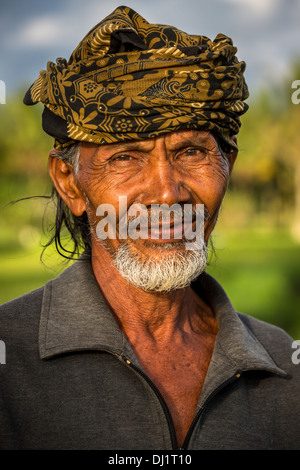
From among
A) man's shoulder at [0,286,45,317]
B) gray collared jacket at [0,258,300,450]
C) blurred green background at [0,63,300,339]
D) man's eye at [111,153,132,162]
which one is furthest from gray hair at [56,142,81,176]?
blurred green background at [0,63,300,339]

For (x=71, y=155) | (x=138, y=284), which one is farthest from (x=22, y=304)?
(x=71, y=155)

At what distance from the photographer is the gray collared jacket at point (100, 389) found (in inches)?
87.7

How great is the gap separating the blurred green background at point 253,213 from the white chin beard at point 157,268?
877 cm

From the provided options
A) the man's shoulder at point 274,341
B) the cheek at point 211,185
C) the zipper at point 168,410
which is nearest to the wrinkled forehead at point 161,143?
the cheek at point 211,185

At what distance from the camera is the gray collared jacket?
2227 mm

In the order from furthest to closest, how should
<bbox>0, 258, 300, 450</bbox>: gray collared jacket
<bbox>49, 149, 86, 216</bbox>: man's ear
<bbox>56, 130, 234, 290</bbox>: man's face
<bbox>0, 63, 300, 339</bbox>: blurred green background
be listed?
<bbox>0, 63, 300, 339</bbox>: blurred green background < <bbox>49, 149, 86, 216</bbox>: man's ear < <bbox>56, 130, 234, 290</bbox>: man's face < <bbox>0, 258, 300, 450</bbox>: gray collared jacket

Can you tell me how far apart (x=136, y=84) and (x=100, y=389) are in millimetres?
1326

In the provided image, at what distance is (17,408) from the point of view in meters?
2.21

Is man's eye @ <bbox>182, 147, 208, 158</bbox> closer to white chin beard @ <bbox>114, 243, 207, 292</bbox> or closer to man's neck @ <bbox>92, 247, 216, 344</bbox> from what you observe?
white chin beard @ <bbox>114, 243, 207, 292</bbox>

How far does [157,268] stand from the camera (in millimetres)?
2553

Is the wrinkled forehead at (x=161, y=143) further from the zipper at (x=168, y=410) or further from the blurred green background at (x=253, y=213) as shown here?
the blurred green background at (x=253, y=213)

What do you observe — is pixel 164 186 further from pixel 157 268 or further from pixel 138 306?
pixel 138 306
